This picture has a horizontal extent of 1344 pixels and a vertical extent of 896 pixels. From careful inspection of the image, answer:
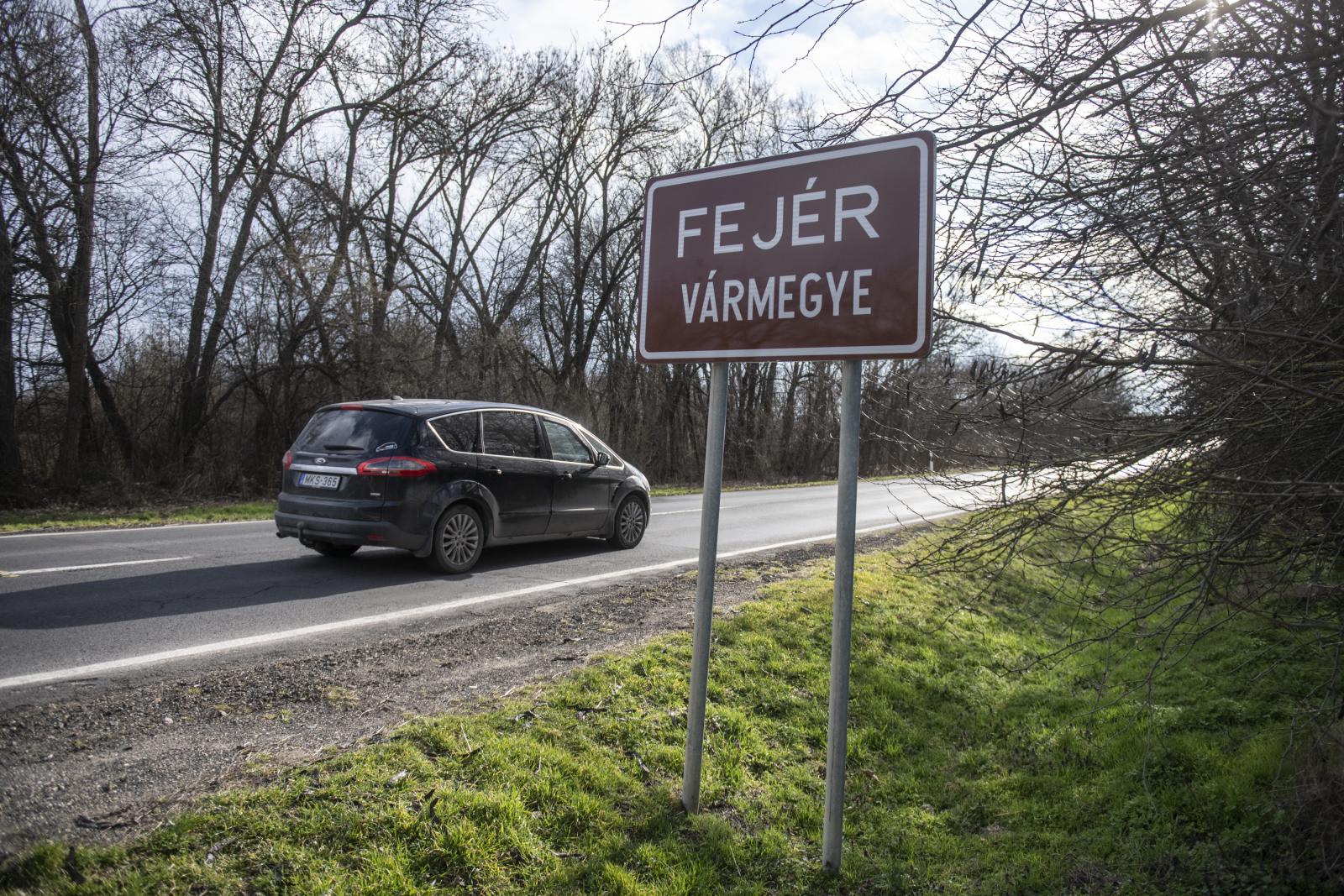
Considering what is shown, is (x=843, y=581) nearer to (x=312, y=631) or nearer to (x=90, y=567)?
(x=312, y=631)

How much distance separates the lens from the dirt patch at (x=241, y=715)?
3.12m

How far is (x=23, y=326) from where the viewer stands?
15703 mm

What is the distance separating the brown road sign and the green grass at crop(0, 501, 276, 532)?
34.3ft

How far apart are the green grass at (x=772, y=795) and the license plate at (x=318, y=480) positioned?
4.03 m

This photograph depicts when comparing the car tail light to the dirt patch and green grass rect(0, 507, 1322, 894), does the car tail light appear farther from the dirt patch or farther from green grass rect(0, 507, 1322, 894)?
green grass rect(0, 507, 1322, 894)

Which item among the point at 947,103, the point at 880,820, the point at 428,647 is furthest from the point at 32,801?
the point at 947,103

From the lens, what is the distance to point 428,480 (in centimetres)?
809

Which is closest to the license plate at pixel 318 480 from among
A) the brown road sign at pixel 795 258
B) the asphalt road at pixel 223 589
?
the asphalt road at pixel 223 589

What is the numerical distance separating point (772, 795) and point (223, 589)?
5.17m

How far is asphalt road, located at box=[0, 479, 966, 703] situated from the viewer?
16.9 ft

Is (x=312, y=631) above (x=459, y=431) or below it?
below

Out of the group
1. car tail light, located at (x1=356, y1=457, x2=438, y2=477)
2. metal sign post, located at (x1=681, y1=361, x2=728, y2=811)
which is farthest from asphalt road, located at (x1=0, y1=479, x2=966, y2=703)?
metal sign post, located at (x1=681, y1=361, x2=728, y2=811)

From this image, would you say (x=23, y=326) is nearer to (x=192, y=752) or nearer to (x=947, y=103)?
(x=192, y=752)

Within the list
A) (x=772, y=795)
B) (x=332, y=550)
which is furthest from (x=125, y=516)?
(x=772, y=795)
